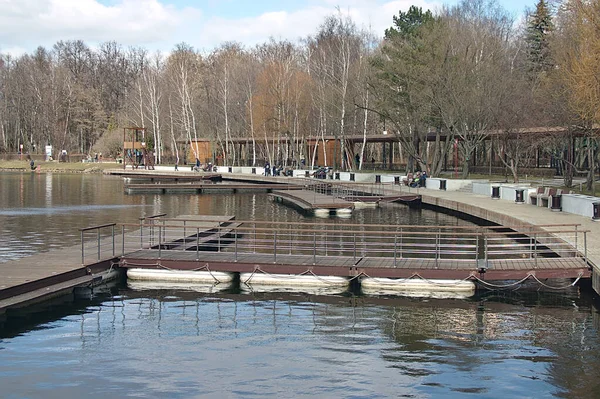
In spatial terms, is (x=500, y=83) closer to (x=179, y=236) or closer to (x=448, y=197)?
(x=448, y=197)

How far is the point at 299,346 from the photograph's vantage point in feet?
45.1

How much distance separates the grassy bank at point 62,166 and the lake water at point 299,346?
255 feet

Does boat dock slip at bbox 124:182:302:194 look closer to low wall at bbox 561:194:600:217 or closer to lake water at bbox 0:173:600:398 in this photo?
low wall at bbox 561:194:600:217

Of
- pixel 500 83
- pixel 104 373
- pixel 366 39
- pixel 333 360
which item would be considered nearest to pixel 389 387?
pixel 333 360

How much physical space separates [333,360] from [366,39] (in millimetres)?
66586

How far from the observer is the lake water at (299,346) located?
11.5 m

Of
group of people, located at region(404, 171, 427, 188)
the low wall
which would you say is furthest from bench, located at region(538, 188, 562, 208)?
group of people, located at region(404, 171, 427, 188)

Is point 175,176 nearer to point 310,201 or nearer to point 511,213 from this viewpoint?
point 310,201

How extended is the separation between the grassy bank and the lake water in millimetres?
77772

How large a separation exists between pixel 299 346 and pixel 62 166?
295ft

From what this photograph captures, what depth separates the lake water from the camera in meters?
11.5

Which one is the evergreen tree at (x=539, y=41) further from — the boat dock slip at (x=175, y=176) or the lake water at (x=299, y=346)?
the lake water at (x=299, y=346)

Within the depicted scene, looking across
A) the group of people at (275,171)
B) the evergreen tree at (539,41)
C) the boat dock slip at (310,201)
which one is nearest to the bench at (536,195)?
the boat dock slip at (310,201)

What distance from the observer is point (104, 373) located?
12.1 meters
